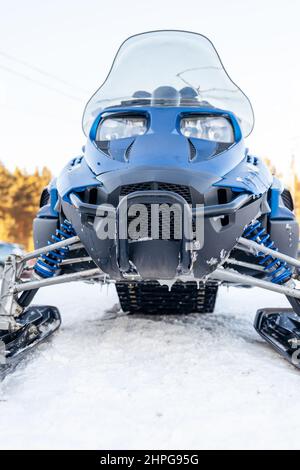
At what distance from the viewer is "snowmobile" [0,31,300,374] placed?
233 cm

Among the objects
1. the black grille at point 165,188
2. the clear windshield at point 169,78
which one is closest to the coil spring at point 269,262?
the black grille at point 165,188

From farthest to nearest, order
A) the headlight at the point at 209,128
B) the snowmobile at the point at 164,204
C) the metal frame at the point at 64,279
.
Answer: the headlight at the point at 209,128
the metal frame at the point at 64,279
the snowmobile at the point at 164,204

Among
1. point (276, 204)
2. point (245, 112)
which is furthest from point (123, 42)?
point (276, 204)

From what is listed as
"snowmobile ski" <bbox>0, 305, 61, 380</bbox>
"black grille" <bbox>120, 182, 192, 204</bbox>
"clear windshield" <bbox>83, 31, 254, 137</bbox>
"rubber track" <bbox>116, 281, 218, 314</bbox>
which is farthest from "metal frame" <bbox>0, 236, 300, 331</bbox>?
"clear windshield" <bbox>83, 31, 254, 137</bbox>

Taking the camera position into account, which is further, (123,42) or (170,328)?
(123,42)

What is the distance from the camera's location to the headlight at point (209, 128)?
277cm

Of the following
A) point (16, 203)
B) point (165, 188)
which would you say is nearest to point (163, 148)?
point (165, 188)

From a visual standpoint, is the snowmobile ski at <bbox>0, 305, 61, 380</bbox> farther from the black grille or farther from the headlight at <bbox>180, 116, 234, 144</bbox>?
A: the headlight at <bbox>180, 116, 234, 144</bbox>

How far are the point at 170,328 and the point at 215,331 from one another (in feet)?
1.18

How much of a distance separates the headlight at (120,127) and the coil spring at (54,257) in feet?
2.48

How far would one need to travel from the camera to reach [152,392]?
6.76 ft

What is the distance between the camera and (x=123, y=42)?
3729 mm

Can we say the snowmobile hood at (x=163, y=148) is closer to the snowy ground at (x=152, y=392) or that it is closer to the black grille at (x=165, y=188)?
the black grille at (x=165, y=188)
